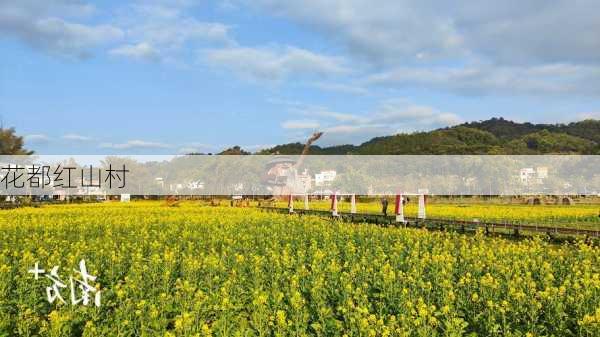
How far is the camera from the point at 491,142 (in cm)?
15500

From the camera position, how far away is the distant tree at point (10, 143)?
2655 inches

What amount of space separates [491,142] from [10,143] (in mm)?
126597

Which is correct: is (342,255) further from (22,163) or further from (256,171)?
(256,171)

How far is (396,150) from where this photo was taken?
146375mm

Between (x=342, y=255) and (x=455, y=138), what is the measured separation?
150662 mm

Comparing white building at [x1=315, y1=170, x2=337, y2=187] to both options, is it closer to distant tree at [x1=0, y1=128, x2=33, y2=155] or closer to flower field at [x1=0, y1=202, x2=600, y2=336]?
distant tree at [x1=0, y1=128, x2=33, y2=155]

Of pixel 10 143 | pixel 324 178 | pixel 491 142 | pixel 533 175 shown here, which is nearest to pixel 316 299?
pixel 10 143

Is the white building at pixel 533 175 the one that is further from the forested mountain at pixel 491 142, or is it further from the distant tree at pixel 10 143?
the distant tree at pixel 10 143

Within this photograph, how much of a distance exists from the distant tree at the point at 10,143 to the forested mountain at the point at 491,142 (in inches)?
3338

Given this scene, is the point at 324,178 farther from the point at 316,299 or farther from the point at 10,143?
the point at 316,299

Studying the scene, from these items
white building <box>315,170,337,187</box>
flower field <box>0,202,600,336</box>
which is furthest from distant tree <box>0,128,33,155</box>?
white building <box>315,170,337,187</box>

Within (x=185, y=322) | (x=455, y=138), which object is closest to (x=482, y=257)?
(x=185, y=322)

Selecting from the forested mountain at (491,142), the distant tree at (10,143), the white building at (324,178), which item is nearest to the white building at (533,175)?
the forested mountain at (491,142)

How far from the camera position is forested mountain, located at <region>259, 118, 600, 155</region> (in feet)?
436
